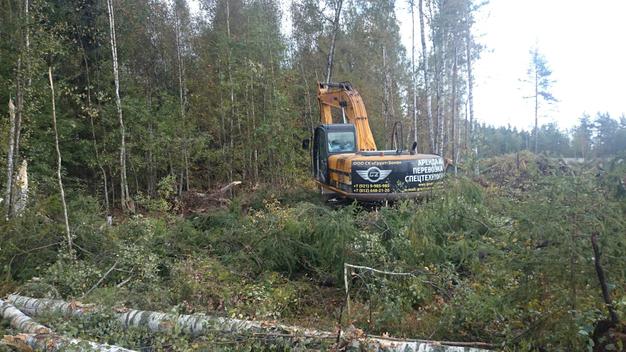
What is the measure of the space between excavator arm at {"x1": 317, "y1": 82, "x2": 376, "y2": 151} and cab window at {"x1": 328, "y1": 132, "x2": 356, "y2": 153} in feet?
0.72

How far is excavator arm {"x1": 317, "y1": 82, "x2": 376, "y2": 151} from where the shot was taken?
429 inches

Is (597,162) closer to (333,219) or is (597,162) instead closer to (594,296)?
(594,296)

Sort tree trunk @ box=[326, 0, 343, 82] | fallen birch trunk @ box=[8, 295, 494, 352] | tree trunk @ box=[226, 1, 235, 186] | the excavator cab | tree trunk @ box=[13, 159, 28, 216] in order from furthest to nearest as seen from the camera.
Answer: tree trunk @ box=[326, 0, 343, 82] → tree trunk @ box=[226, 1, 235, 186] → the excavator cab → tree trunk @ box=[13, 159, 28, 216] → fallen birch trunk @ box=[8, 295, 494, 352]

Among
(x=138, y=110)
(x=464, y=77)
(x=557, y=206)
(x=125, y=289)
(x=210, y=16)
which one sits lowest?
(x=125, y=289)

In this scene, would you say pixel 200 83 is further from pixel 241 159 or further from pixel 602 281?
pixel 602 281

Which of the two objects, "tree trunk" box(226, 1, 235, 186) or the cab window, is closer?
the cab window

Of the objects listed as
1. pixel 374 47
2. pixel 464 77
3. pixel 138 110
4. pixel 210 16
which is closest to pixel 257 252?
pixel 138 110

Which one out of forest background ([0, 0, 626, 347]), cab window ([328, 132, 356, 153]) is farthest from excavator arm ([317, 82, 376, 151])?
forest background ([0, 0, 626, 347])

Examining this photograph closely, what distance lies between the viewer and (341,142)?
10.5 meters

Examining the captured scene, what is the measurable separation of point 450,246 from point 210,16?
49.2 ft

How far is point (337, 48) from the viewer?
19.0m

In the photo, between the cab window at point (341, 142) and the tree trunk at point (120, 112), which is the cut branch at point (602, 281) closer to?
the cab window at point (341, 142)

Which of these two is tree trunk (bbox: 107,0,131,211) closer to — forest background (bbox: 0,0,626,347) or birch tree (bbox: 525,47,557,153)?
forest background (bbox: 0,0,626,347)

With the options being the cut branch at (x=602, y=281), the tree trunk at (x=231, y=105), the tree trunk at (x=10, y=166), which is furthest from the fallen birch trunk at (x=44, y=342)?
the tree trunk at (x=231, y=105)
